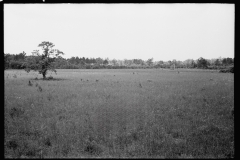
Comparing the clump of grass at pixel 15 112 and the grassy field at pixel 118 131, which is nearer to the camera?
the grassy field at pixel 118 131

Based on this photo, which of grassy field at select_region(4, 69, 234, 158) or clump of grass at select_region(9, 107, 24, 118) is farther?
clump of grass at select_region(9, 107, 24, 118)

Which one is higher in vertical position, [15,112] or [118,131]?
[15,112]

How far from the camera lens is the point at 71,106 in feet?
31.5

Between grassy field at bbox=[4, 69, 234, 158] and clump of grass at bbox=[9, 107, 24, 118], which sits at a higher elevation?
clump of grass at bbox=[9, 107, 24, 118]

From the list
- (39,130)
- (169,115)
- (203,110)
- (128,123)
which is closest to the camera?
(39,130)

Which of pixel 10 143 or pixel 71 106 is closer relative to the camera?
pixel 10 143

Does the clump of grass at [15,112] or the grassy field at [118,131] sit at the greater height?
the clump of grass at [15,112]

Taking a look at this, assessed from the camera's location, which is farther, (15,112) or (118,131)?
(15,112)
